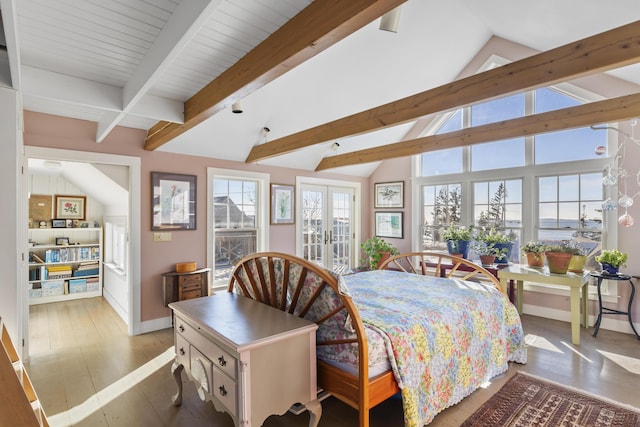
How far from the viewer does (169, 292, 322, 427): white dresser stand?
1.57m

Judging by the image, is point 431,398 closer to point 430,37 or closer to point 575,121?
point 575,121

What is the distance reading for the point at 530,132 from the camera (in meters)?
3.32

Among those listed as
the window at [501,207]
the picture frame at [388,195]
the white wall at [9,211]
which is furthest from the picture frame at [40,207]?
the window at [501,207]

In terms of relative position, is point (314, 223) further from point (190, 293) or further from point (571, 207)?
point (571, 207)

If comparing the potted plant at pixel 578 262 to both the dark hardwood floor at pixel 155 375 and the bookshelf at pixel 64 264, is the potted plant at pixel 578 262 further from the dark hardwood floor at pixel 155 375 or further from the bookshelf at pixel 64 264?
the bookshelf at pixel 64 264

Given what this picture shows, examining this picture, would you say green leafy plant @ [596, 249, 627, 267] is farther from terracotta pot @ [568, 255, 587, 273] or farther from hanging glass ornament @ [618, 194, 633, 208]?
hanging glass ornament @ [618, 194, 633, 208]

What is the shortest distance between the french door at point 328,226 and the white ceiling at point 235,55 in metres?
0.67

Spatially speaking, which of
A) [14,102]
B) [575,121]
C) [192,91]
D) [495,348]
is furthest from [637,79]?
[14,102]

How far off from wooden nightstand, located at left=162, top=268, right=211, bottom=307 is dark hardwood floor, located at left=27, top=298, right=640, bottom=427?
0.44m

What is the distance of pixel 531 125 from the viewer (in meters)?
3.30

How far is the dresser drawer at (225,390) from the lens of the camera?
5.25ft

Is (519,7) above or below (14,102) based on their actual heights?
above

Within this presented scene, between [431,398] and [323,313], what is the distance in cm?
88

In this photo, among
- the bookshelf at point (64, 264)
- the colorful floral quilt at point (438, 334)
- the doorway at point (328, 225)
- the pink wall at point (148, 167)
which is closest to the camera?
the colorful floral quilt at point (438, 334)
